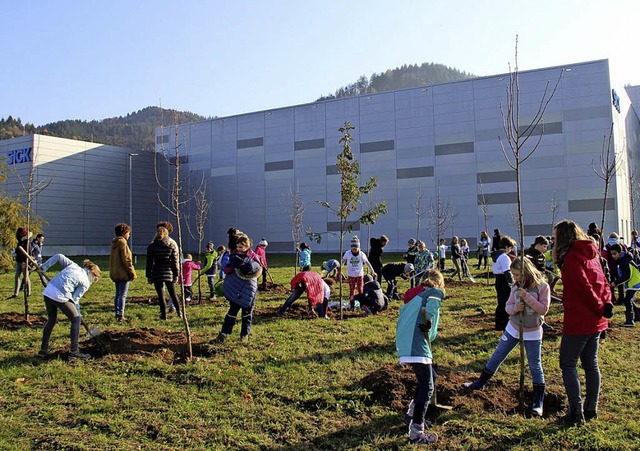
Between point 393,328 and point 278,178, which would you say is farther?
point 278,178

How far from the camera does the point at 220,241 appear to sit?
5312 cm

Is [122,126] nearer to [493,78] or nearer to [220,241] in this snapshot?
[220,241]

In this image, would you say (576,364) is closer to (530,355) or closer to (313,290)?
(530,355)

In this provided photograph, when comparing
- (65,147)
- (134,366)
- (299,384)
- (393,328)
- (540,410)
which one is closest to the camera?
(540,410)

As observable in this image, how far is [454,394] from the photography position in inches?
208

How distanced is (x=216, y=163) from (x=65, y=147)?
14.5 meters

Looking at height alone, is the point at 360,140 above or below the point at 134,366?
above

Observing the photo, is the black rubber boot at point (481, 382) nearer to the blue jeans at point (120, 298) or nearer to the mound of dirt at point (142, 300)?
the blue jeans at point (120, 298)

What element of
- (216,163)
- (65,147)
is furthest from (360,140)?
(65,147)

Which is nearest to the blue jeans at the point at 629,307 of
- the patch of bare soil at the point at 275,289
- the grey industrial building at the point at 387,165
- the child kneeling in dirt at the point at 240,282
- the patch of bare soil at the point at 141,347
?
the child kneeling in dirt at the point at 240,282

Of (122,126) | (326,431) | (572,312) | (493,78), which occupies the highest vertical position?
(122,126)

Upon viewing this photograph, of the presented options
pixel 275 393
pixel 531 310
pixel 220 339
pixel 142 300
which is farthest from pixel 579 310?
pixel 142 300

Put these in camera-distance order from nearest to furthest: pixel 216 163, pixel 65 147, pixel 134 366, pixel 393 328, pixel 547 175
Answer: pixel 134 366 → pixel 393 328 → pixel 547 175 → pixel 65 147 → pixel 216 163

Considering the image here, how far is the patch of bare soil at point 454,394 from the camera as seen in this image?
5.05m
